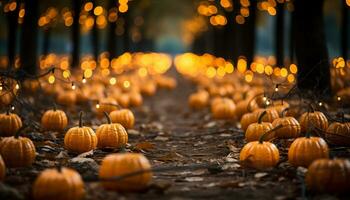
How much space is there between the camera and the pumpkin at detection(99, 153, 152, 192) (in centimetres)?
525

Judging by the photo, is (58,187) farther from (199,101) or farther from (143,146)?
(199,101)

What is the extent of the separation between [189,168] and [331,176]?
1755 mm

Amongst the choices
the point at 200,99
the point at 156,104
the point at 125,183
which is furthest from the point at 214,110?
the point at 125,183

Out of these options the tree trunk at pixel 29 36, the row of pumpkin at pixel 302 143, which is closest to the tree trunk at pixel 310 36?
the row of pumpkin at pixel 302 143

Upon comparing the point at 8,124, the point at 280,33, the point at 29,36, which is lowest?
the point at 8,124

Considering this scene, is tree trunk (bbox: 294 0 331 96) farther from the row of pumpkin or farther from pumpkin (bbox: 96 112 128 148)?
pumpkin (bbox: 96 112 128 148)

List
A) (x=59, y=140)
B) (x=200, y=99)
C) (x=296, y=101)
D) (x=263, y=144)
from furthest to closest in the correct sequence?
(x=200, y=99) → (x=296, y=101) → (x=59, y=140) → (x=263, y=144)

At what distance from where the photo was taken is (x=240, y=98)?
43.3 ft

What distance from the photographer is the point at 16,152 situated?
6.15m

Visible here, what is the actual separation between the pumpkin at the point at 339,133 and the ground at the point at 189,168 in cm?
20

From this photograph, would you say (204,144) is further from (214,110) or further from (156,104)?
(156,104)

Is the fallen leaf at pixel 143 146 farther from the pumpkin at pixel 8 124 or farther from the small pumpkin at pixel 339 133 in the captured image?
the small pumpkin at pixel 339 133

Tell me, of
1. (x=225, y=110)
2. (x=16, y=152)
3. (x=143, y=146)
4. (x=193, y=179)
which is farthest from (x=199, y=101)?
(x=16, y=152)

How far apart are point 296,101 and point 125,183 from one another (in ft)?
24.5
